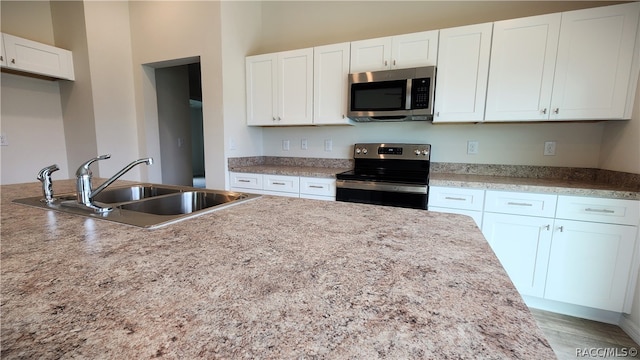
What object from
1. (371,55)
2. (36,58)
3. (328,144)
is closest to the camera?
(371,55)

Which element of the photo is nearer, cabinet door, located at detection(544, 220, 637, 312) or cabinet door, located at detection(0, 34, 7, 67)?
cabinet door, located at detection(544, 220, 637, 312)

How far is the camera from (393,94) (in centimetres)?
229

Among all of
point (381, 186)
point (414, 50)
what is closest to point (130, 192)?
point (381, 186)

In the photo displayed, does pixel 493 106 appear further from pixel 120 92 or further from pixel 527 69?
pixel 120 92

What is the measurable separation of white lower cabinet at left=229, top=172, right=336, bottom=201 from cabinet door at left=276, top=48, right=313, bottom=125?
2.05ft

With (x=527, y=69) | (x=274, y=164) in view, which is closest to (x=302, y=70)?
(x=274, y=164)

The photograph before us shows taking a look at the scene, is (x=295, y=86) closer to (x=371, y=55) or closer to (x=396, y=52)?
(x=371, y=55)

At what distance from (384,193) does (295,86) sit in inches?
55.7

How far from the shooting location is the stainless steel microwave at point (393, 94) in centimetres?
219

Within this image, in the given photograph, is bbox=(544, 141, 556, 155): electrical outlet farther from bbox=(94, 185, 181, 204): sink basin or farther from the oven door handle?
→ bbox=(94, 185, 181, 204): sink basin

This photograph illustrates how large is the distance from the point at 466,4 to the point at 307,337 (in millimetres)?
2979

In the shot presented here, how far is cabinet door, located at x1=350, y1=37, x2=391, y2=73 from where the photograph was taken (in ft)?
7.65

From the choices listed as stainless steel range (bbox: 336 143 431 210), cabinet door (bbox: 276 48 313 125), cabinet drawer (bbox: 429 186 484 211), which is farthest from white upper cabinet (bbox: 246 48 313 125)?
cabinet drawer (bbox: 429 186 484 211)

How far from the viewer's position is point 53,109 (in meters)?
2.87
